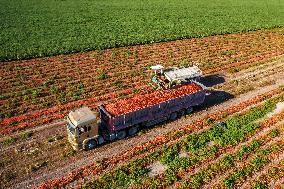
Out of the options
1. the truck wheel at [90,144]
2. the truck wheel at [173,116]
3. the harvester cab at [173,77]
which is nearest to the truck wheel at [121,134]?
the truck wheel at [90,144]

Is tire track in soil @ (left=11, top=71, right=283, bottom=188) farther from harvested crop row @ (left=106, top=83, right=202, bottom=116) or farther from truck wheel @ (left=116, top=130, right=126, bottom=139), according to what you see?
harvested crop row @ (left=106, top=83, right=202, bottom=116)

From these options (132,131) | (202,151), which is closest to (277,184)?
(202,151)

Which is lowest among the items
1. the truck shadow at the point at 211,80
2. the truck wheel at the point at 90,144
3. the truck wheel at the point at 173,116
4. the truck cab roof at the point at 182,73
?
the truck wheel at the point at 90,144

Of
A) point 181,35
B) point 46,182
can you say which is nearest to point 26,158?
point 46,182

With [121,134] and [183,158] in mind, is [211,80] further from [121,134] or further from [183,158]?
[183,158]

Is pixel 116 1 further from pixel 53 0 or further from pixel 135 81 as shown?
pixel 135 81

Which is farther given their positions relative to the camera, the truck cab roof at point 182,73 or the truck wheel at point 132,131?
the truck cab roof at point 182,73

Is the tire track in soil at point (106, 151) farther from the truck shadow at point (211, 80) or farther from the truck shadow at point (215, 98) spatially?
the truck shadow at point (211, 80)
